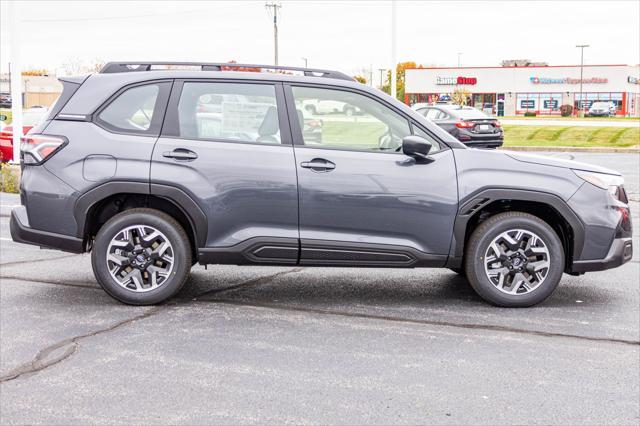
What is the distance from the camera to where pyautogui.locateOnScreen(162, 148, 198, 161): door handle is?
6.18m

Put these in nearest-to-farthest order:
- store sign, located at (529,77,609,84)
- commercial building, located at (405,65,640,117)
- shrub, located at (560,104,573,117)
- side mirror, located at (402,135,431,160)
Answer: side mirror, located at (402,135,431,160) < shrub, located at (560,104,573,117) < store sign, located at (529,77,609,84) < commercial building, located at (405,65,640,117)

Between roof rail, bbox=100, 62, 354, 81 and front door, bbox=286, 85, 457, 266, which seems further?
roof rail, bbox=100, 62, 354, 81

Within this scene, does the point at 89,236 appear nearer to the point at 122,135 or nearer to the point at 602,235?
the point at 122,135

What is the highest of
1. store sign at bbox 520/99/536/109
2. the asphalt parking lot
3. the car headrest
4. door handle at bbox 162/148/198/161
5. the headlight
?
store sign at bbox 520/99/536/109

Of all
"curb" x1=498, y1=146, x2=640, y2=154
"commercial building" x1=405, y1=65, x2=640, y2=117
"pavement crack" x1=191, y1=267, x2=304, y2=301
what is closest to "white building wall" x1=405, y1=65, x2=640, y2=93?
"commercial building" x1=405, y1=65, x2=640, y2=117

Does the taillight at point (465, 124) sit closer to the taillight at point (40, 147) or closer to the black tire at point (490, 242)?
the black tire at point (490, 242)

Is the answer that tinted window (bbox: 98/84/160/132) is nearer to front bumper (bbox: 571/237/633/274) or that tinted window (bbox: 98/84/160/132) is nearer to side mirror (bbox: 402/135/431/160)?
side mirror (bbox: 402/135/431/160)

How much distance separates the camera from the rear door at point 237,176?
242 inches

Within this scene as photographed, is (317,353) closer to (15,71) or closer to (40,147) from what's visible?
(40,147)

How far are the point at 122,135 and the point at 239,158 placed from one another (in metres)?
0.95

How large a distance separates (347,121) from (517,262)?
1.73 meters

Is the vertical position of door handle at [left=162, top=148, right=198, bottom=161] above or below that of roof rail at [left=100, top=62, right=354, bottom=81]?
below

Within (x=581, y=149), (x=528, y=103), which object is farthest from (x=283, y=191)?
(x=528, y=103)

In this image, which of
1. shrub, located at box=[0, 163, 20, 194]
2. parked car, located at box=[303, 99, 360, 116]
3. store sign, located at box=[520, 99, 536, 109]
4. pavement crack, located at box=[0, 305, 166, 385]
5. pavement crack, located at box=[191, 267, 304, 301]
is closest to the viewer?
pavement crack, located at box=[0, 305, 166, 385]
